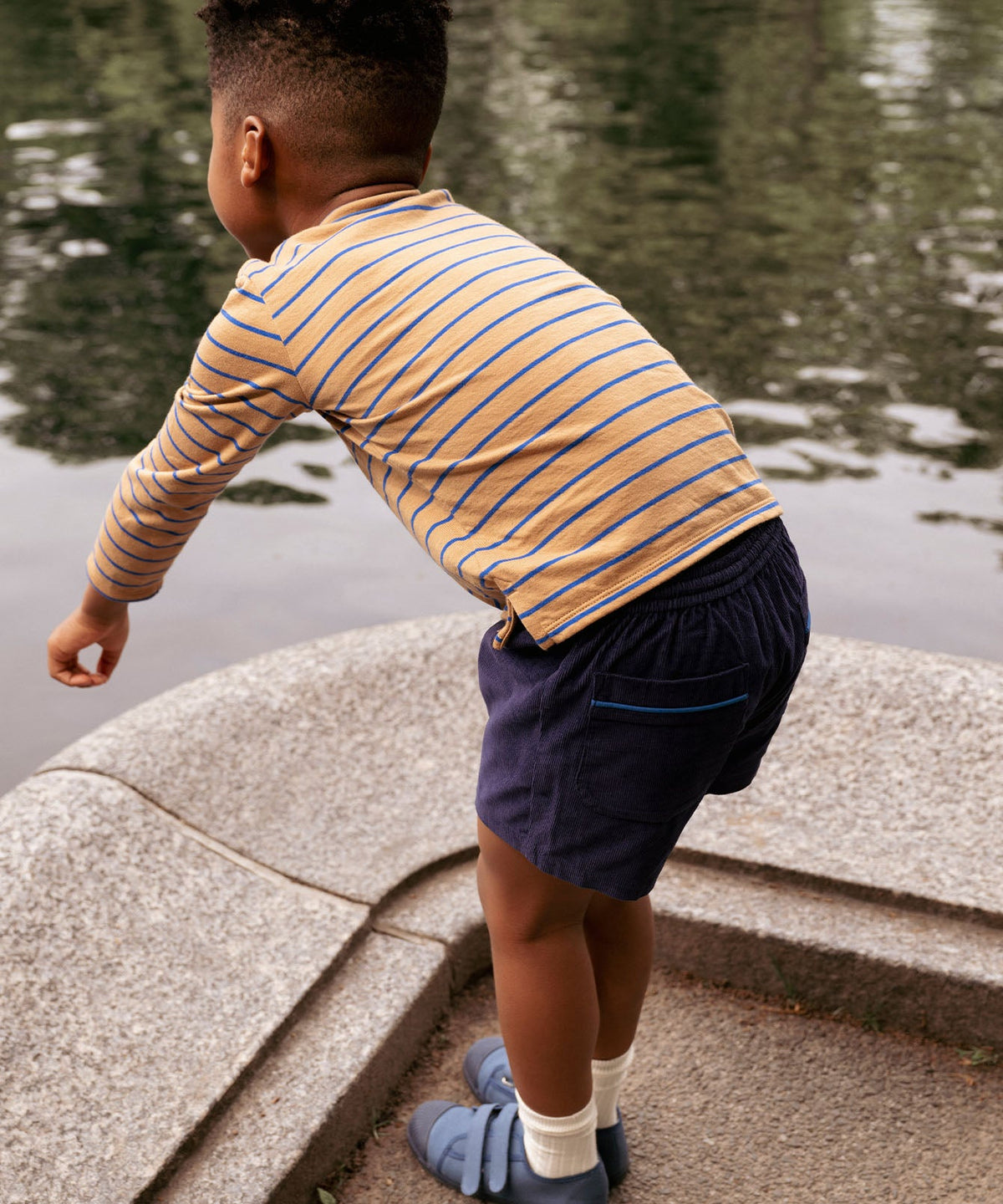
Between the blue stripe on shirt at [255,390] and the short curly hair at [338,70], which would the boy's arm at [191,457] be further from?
the short curly hair at [338,70]

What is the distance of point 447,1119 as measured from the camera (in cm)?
190

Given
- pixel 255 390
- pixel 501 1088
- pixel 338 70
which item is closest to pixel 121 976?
pixel 501 1088

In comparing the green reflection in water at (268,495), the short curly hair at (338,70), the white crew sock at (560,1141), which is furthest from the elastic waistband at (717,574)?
the green reflection in water at (268,495)

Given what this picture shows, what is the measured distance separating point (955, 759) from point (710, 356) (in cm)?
346

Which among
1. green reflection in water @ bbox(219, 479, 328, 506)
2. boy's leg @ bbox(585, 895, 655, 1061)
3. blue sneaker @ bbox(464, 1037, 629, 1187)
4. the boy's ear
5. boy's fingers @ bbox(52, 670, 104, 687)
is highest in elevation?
the boy's ear

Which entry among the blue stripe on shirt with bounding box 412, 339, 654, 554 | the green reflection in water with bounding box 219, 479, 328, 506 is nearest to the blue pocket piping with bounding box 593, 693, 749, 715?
the blue stripe on shirt with bounding box 412, 339, 654, 554

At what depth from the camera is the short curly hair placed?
1.51 meters

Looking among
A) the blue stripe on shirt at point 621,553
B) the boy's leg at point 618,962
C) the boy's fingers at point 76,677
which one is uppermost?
the blue stripe on shirt at point 621,553

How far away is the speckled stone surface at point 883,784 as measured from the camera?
229 centimetres

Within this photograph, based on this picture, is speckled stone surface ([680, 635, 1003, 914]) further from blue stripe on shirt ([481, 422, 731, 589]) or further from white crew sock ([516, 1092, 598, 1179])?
blue stripe on shirt ([481, 422, 731, 589])

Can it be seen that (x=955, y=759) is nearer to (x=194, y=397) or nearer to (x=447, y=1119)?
(x=447, y=1119)

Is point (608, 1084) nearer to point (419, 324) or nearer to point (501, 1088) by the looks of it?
point (501, 1088)

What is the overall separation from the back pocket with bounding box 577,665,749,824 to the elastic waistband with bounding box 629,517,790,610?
0.08 meters

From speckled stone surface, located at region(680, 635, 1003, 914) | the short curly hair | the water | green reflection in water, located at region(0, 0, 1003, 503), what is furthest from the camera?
green reflection in water, located at region(0, 0, 1003, 503)
